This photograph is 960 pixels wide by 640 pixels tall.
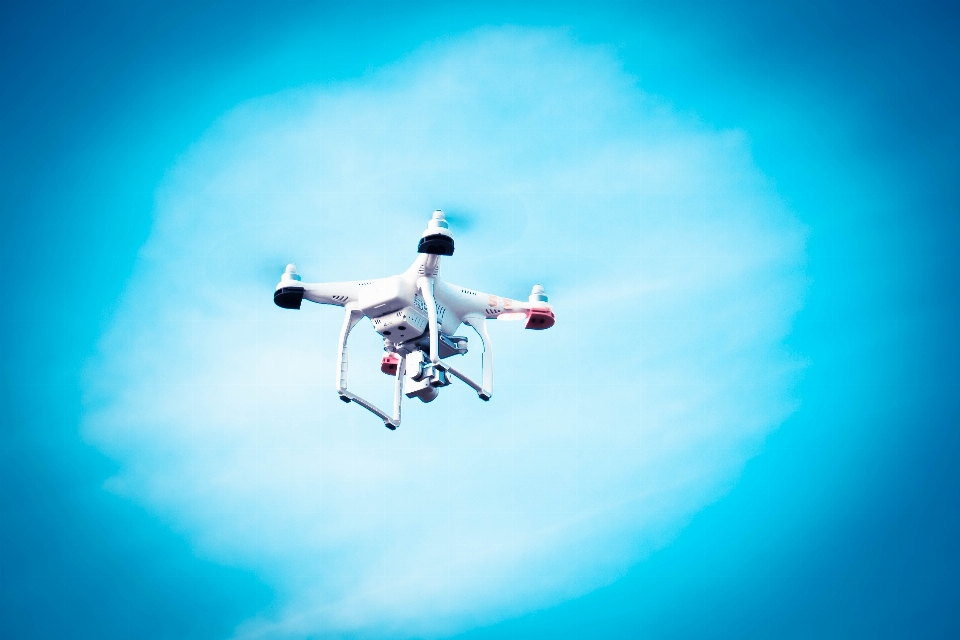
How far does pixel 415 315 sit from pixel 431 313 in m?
0.54

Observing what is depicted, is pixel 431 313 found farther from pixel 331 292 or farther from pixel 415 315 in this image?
pixel 331 292

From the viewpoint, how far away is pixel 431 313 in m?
21.7

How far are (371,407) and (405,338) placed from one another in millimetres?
1840

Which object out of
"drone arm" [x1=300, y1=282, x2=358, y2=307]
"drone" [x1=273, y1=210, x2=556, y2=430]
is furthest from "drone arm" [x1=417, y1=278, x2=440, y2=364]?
"drone arm" [x1=300, y1=282, x2=358, y2=307]

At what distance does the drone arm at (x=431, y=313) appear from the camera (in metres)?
21.3

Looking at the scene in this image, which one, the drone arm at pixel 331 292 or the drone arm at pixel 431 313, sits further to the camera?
the drone arm at pixel 331 292

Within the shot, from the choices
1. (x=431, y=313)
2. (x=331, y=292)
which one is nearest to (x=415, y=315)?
(x=431, y=313)

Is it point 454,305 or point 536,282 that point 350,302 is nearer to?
point 454,305

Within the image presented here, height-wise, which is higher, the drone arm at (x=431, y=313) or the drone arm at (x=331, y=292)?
the drone arm at (x=331, y=292)

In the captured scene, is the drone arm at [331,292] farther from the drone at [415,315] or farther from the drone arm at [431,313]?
the drone arm at [431,313]

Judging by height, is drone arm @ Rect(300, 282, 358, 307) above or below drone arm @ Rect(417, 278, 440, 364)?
above

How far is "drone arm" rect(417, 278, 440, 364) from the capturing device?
21344 mm

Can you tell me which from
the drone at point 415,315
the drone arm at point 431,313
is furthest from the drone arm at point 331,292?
the drone arm at point 431,313

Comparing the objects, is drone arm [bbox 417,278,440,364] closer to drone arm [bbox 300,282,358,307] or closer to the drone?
the drone
